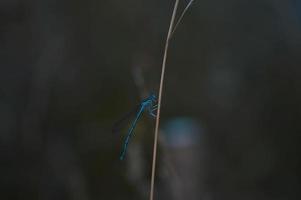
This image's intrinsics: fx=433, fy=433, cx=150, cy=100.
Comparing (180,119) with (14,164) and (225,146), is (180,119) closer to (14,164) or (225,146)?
(225,146)

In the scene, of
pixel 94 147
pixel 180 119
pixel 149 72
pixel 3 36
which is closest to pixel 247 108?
pixel 180 119

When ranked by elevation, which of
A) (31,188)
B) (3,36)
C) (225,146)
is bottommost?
(31,188)

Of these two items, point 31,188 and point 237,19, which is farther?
point 237,19

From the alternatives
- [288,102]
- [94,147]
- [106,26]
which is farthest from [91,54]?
[288,102]

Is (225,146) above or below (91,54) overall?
below

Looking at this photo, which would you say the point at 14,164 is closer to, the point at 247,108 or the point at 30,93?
the point at 30,93

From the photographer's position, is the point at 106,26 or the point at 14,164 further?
the point at 106,26
